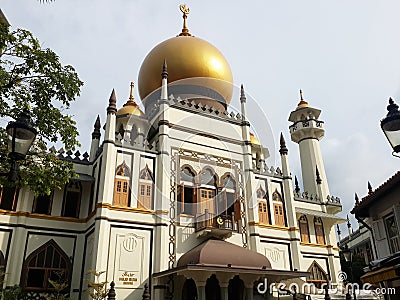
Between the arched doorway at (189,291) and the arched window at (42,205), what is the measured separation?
683 centimetres

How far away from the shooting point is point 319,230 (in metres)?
21.5

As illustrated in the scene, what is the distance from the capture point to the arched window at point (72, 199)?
53.7 ft

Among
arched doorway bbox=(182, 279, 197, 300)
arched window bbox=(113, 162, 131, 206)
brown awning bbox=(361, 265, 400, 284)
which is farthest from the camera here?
arched window bbox=(113, 162, 131, 206)

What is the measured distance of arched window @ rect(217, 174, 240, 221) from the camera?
17969 mm

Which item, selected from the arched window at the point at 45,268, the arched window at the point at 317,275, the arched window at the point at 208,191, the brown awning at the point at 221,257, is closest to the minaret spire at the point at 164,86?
the arched window at the point at 208,191

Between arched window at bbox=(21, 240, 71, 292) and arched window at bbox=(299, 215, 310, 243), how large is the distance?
12833 mm

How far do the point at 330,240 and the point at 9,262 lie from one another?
17.1 metres

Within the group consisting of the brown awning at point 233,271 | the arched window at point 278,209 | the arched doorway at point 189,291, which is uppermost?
the arched window at point 278,209

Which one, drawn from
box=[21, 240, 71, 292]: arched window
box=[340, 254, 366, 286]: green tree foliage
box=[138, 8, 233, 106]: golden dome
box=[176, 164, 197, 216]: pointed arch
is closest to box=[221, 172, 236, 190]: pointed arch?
box=[176, 164, 197, 216]: pointed arch

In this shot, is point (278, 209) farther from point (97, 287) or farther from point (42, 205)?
point (42, 205)

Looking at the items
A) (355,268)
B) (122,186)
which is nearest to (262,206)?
(122,186)

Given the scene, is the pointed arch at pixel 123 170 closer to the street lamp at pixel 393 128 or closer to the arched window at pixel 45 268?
the arched window at pixel 45 268

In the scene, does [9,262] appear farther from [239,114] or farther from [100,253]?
[239,114]

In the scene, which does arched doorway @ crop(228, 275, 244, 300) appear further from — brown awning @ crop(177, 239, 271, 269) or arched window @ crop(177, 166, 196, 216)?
arched window @ crop(177, 166, 196, 216)
